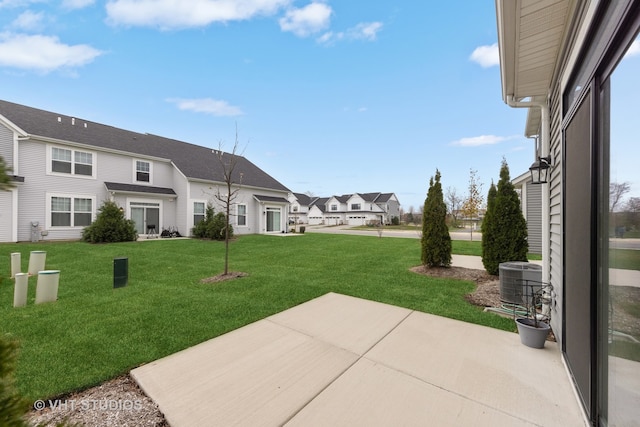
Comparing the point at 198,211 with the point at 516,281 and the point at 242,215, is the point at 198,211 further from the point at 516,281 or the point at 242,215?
the point at 516,281

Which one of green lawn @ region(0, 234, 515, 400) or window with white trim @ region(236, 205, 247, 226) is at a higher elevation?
window with white trim @ region(236, 205, 247, 226)

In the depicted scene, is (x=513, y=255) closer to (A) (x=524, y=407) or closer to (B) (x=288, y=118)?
(A) (x=524, y=407)

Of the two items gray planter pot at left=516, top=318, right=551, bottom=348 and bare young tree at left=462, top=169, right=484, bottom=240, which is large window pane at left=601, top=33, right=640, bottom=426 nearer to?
gray planter pot at left=516, top=318, right=551, bottom=348

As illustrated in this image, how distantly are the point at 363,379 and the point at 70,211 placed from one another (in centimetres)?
1722

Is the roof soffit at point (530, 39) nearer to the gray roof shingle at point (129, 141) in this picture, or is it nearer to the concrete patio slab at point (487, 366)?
the concrete patio slab at point (487, 366)

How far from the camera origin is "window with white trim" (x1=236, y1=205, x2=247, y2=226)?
19.2 meters

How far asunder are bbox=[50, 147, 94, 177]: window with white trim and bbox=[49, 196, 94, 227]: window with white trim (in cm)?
138

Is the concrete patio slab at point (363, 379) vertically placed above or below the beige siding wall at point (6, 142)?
below

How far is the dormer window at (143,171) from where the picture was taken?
16.2 m

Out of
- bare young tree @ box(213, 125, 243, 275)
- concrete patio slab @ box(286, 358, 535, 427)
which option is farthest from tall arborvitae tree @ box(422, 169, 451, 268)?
bare young tree @ box(213, 125, 243, 275)

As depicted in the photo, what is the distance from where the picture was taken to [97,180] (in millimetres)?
14367

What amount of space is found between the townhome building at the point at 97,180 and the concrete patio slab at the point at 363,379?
899cm

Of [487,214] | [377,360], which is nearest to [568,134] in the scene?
[377,360]

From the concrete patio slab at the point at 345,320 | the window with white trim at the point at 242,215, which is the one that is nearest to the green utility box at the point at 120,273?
the concrete patio slab at the point at 345,320
